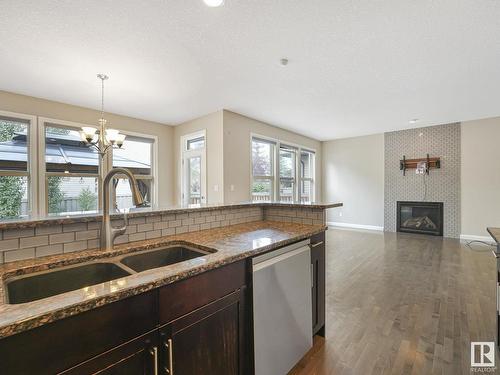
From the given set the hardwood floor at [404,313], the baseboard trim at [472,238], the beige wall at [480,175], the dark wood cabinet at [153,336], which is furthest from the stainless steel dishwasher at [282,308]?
the beige wall at [480,175]

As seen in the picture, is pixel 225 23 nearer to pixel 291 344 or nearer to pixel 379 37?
pixel 379 37

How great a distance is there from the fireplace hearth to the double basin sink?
6.65 metres

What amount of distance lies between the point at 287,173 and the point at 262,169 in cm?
119

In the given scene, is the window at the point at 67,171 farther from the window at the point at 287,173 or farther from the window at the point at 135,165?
the window at the point at 287,173

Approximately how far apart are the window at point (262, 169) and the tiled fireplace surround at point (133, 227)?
3.32 meters

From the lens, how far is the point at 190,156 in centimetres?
552

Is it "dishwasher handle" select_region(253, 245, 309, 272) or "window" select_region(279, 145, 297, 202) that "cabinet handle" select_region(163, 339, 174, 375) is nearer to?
"dishwasher handle" select_region(253, 245, 309, 272)

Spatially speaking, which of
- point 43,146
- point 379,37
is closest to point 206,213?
point 379,37

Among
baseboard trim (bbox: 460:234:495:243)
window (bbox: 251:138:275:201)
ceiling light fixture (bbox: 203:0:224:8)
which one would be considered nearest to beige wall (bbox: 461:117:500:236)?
baseboard trim (bbox: 460:234:495:243)

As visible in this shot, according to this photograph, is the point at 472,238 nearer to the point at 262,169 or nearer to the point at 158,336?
the point at 262,169

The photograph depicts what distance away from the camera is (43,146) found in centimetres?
405

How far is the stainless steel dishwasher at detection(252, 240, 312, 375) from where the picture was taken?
1362 mm

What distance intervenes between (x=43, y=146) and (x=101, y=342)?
4.53 meters

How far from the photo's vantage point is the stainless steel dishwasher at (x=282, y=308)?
1.36m
